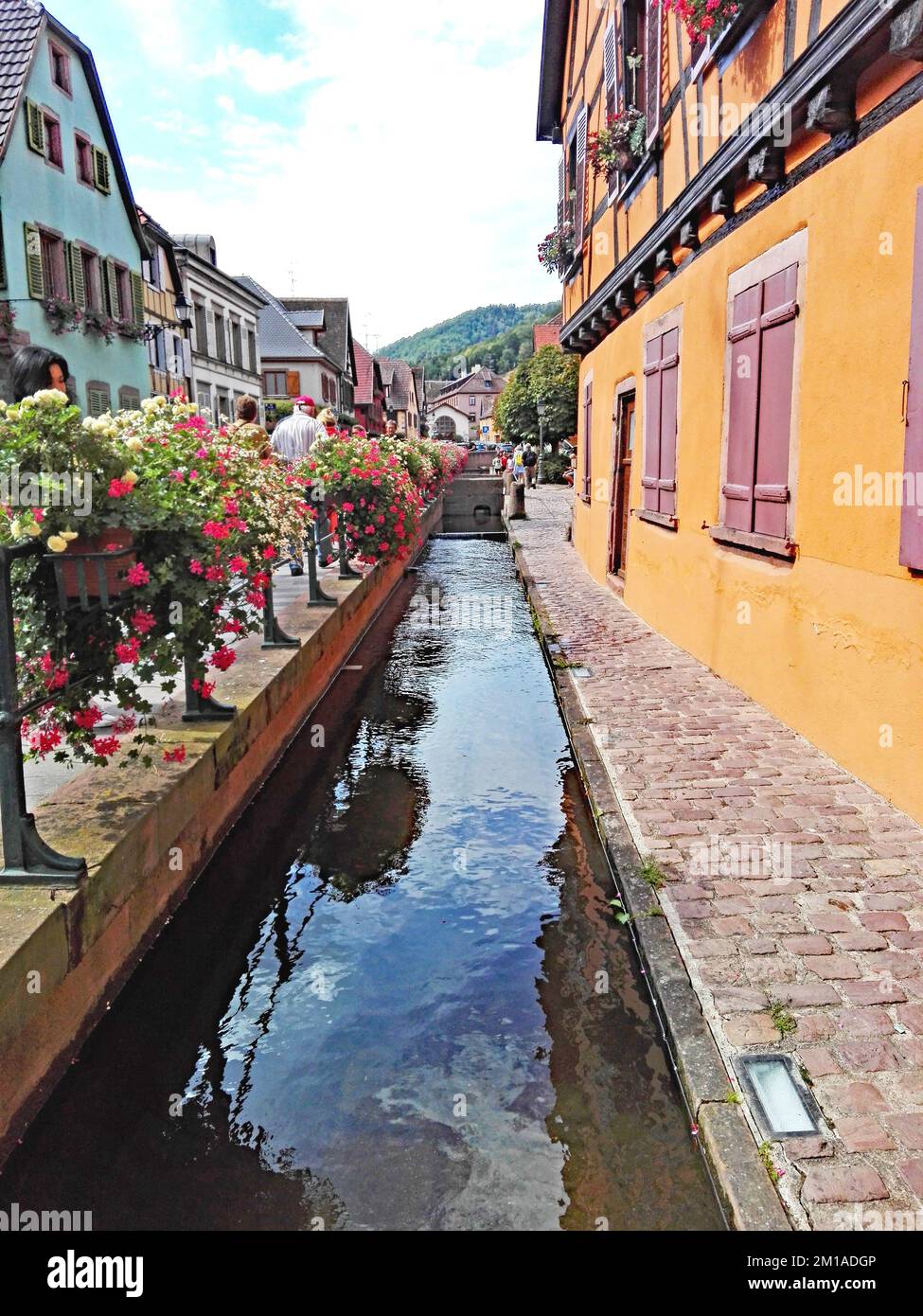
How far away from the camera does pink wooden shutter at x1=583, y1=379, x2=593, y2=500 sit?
15396 mm

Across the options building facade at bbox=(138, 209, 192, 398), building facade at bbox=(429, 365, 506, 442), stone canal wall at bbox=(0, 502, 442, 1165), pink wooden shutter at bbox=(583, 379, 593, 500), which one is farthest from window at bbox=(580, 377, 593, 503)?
building facade at bbox=(429, 365, 506, 442)

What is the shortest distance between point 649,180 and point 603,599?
4.62m

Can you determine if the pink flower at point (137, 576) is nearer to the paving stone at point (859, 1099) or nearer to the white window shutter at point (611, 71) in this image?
the paving stone at point (859, 1099)

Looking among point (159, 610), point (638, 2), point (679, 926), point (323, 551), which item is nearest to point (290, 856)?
point (159, 610)

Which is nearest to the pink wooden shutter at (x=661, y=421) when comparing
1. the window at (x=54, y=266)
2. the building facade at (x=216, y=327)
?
the window at (x=54, y=266)

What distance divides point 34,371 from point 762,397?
439cm

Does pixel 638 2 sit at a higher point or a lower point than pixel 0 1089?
higher

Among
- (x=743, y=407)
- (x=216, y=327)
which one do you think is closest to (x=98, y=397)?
(x=216, y=327)

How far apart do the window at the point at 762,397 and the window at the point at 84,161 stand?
1939cm

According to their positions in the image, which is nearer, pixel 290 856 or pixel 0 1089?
pixel 0 1089

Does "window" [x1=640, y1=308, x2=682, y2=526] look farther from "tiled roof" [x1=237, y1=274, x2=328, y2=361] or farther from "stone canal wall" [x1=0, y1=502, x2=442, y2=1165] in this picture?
"tiled roof" [x1=237, y1=274, x2=328, y2=361]

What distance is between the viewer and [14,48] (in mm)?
19266

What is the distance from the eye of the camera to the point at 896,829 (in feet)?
14.7
